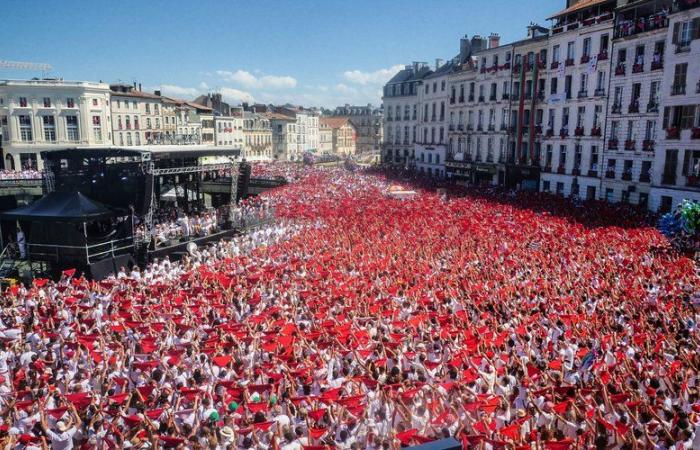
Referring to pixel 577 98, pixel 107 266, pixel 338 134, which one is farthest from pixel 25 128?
pixel 338 134

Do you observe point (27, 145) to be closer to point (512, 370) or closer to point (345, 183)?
point (345, 183)

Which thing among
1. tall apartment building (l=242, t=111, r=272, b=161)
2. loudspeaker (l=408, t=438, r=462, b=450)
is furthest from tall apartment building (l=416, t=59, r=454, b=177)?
loudspeaker (l=408, t=438, r=462, b=450)

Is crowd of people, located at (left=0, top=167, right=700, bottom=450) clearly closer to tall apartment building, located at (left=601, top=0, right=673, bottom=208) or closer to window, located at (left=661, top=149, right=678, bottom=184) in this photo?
window, located at (left=661, top=149, right=678, bottom=184)

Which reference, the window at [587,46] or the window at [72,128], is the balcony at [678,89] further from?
the window at [72,128]

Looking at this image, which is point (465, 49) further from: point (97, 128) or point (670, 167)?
point (97, 128)

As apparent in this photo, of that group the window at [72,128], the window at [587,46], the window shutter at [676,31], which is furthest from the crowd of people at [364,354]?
the window at [72,128]

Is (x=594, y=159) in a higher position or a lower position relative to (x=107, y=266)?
higher
